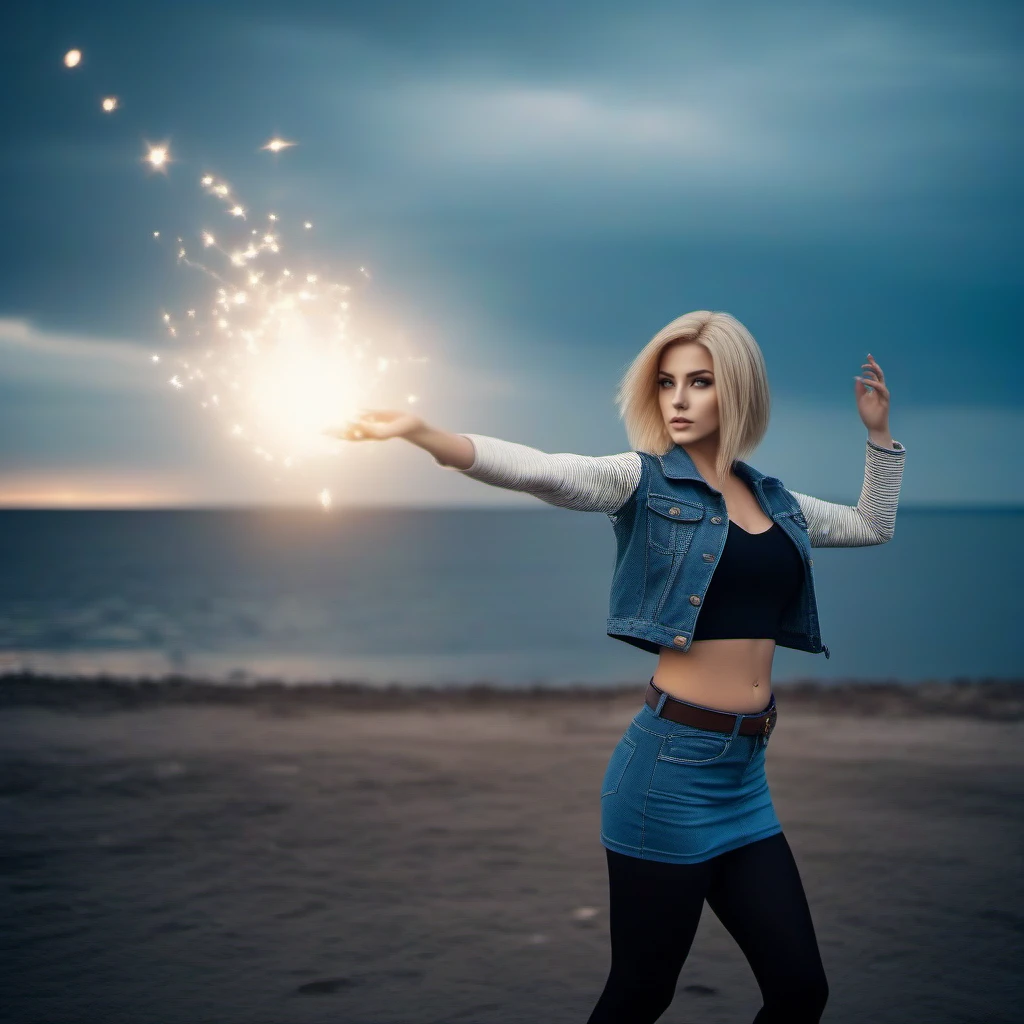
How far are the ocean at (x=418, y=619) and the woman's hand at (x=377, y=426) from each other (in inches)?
791

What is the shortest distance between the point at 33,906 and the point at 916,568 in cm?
9407

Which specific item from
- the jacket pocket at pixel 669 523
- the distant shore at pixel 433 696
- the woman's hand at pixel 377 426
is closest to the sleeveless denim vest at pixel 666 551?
the jacket pocket at pixel 669 523

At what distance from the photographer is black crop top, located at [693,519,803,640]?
3107 millimetres

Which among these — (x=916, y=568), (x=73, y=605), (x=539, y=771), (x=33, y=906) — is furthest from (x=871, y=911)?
(x=916, y=568)

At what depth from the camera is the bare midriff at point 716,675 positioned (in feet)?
10.1

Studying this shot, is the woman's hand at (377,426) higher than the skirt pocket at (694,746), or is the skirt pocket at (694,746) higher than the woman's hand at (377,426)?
the woman's hand at (377,426)

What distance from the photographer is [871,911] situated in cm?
655

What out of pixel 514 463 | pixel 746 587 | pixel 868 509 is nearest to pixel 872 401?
pixel 868 509

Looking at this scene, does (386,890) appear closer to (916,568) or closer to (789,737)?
(789,737)

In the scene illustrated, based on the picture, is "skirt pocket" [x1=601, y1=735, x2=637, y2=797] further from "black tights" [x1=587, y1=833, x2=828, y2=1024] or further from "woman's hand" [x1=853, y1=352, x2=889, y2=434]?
"woman's hand" [x1=853, y1=352, x2=889, y2=434]

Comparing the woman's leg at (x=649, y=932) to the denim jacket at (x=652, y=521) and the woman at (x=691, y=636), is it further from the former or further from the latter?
the denim jacket at (x=652, y=521)

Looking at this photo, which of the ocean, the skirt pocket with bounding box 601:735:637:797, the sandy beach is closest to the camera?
the skirt pocket with bounding box 601:735:637:797

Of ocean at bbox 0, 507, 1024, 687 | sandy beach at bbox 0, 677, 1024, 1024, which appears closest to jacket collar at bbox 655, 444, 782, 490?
sandy beach at bbox 0, 677, 1024, 1024

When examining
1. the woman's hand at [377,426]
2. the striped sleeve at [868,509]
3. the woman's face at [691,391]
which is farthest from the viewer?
the striped sleeve at [868,509]
